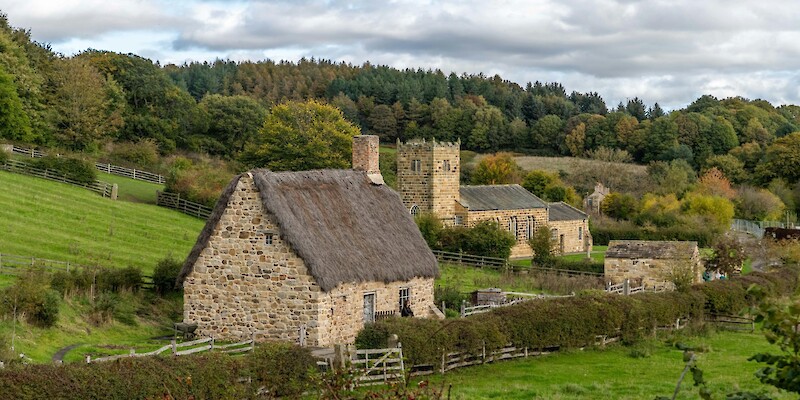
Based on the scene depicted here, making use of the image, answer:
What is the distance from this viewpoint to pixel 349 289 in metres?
27.2

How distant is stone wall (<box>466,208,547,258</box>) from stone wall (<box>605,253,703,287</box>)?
12350mm

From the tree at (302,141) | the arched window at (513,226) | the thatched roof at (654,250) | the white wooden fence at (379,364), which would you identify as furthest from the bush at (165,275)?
the arched window at (513,226)

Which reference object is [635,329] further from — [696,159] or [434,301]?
[696,159]

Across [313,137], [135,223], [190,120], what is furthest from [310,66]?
[135,223]

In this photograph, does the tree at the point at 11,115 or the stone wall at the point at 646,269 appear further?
the tree at the point at 11,115

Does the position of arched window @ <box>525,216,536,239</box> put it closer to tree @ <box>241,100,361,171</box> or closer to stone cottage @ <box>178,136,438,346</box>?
tree @ <box>241,100,361,171</box>

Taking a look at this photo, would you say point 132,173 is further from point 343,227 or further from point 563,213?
point 343,227

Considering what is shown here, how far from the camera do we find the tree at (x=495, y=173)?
7719 cm

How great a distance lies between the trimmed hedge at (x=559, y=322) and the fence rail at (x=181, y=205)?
21.7 meters

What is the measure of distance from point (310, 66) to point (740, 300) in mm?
109851

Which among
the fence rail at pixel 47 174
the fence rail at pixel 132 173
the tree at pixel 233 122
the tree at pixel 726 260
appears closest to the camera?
the tree at pixel 726 260

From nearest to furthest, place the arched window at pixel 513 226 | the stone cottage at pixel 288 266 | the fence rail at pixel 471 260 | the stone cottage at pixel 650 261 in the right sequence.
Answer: the stone cottage at pixel 288 266 < the stone cottage at pixel 650 261 < the fence rail at pixel 471 260 < the arched window at pixel 513 226

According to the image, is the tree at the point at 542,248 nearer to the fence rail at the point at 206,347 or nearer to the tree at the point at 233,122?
the fence rail at the point at 206,347

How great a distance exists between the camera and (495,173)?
7781 cm
